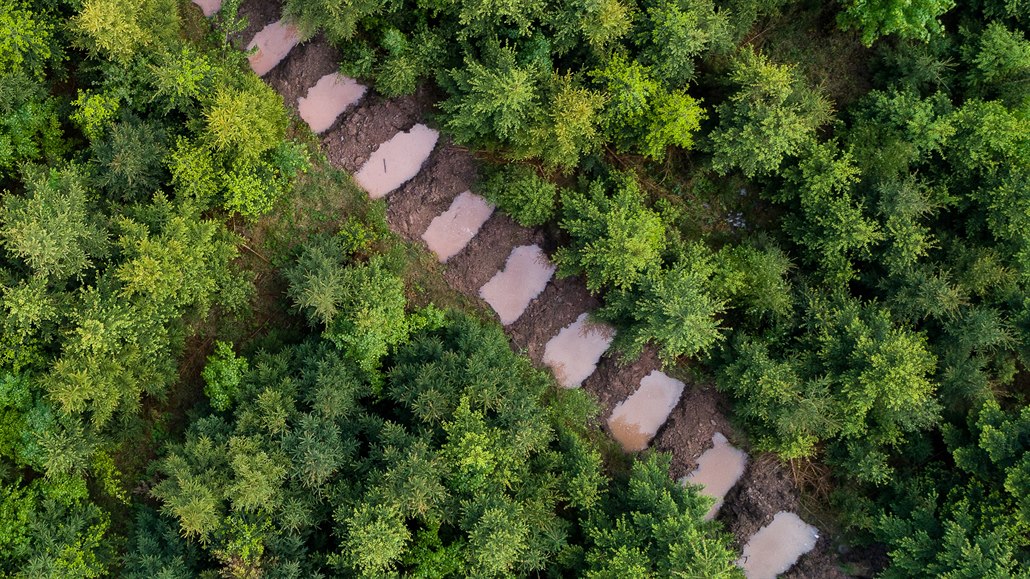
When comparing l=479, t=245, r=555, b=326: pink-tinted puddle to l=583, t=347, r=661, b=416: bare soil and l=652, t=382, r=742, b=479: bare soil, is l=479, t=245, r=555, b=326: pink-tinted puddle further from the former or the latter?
l=652, t=382, r=742, b=479: bare soil

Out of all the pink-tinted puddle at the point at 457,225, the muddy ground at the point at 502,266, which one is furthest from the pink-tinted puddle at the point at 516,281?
the pink-tinted puddle at the point at 457,225

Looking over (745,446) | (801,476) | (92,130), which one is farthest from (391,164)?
(801,476)

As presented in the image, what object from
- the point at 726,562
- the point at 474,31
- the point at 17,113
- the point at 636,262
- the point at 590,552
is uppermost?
the point at 474,31

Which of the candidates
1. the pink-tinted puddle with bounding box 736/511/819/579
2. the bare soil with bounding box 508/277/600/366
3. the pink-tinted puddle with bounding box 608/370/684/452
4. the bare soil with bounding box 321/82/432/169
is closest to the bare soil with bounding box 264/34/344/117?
the bare soil with bounding box 321/82/432/169

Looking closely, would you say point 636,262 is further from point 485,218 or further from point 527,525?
point 527,525

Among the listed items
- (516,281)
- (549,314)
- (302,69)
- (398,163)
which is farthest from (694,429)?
(302,69)

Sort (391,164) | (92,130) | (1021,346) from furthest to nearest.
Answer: (391,164) < (1021,346) < (92,130)
